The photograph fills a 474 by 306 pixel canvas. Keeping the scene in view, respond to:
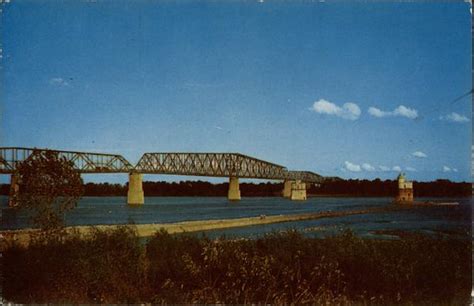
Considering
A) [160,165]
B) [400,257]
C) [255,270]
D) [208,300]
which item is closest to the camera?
[208,300]

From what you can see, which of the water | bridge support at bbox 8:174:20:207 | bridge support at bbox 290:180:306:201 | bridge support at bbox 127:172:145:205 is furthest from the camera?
bridge support at bbox 290:180:306:201

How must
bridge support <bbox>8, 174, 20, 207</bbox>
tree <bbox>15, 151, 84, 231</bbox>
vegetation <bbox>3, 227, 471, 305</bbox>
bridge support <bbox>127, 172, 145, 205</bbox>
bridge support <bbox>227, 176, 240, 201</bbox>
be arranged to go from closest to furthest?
1. vegetation <bbox>3, 227, 471, 305</bbox>
2. tree <bbox>15, 151, 84, 231</bbox>
3. bridge support <bbox>8, 174, 20, 207</bbox>
4. bridge support <bbox>227, 176, 240, 201</bbox>
5. bridge support <bbox>127, 172, 145, 205</bbox>

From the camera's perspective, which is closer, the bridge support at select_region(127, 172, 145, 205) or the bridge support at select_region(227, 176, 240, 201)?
the bridge support at select_region(227, 176, 240, 201)

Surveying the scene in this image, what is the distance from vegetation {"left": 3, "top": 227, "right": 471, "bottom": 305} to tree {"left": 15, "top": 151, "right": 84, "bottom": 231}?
111 centimetres

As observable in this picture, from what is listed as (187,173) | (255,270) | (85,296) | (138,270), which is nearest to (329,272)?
(255,270)

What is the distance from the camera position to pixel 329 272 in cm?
1371

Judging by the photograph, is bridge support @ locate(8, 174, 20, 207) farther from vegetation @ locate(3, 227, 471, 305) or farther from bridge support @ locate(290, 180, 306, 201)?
bridge support @ locate(290, 180, 306, 201)

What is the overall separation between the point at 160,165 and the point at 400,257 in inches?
4252

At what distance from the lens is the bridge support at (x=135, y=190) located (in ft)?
295

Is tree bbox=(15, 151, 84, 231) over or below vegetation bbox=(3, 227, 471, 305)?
over

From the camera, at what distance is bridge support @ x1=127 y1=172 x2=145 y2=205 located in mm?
89812

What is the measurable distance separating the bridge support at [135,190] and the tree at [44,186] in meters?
71.6

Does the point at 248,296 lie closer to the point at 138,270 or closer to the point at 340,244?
the point at 138,270

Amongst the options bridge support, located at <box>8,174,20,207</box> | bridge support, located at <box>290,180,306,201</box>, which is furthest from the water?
bridge support, located at <box>290,180,306,201</box>
